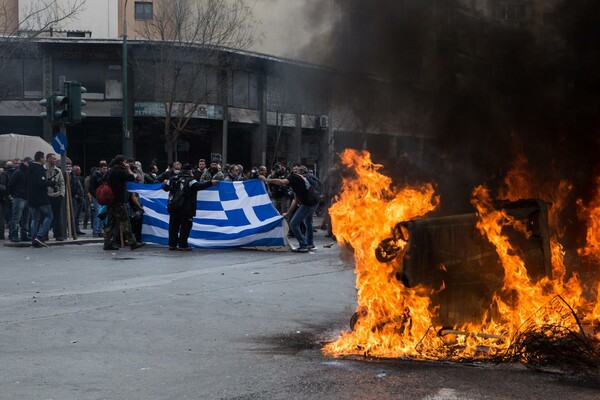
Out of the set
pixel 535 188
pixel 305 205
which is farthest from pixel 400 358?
pixel 305 205

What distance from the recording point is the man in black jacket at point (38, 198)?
15883 millimetres

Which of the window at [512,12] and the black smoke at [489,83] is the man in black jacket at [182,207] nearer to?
the black smoke at [489,83]

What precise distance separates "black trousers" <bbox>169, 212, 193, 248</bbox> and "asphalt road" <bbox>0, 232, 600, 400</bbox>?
2810 mm

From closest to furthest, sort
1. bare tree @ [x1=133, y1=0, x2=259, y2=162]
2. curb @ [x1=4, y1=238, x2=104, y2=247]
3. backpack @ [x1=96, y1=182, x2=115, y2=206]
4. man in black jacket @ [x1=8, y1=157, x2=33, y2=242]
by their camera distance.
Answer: backpack @ [x1=96, y1=182, x2=115, y2=206] → curb @ [x1=4, y1=238, x2=104, y2=247] → man in black jacket @ [x1=8, y1=157, x2=33, y2=242] → bare tree @ [x1=133, y1=0, x2=259, y2=162]

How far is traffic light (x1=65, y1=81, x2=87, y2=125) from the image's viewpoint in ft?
56.1

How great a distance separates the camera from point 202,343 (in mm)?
6781

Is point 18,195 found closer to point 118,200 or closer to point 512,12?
point 118,200

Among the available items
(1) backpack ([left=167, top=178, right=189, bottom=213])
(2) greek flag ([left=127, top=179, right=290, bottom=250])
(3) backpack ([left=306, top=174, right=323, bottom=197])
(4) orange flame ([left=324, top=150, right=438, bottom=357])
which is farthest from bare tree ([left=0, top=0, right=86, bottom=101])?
(4) orange flame ([left=324, top=150, right=438, bottom=357])

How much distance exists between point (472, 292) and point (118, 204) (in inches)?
399

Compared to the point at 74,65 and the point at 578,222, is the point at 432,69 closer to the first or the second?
the point at 578,222

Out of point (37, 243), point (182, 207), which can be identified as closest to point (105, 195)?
point (182, 207)

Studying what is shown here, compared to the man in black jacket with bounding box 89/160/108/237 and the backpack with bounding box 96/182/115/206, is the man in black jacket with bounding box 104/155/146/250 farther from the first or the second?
the man in black jacket with bounding box 89/160/108/237

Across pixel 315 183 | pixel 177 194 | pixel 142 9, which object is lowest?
pixel 177 194

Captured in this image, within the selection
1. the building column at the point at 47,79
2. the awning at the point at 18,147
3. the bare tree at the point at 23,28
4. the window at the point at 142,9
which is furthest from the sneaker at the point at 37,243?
the window at the point at 142,9
